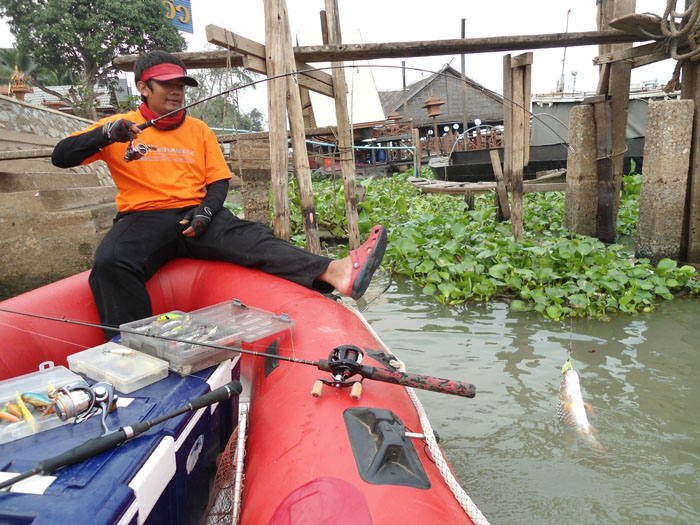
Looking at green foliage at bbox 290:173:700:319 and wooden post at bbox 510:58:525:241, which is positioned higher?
wooden post at bbox 510:58:525:241

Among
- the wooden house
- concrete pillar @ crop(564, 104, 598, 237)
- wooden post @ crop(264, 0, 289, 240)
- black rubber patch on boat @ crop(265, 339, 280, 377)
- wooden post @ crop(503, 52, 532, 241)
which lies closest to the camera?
black rubber patch on boat @ crop(265, 339, 280, 377)

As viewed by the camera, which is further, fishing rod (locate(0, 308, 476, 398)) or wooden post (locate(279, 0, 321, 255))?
wooden post (locate(279, 0, 321, 255))

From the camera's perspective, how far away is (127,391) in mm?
1296

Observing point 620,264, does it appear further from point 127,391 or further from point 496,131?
point 496,131

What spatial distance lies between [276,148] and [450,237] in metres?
2.42

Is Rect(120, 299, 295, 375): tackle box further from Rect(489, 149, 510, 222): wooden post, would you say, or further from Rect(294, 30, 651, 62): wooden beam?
Rect(489, 149, 510, 222): wooden post

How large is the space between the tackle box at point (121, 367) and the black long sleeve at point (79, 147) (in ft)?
4.14

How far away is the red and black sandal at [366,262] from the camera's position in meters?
2.29

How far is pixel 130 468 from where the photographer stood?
102 centimetres

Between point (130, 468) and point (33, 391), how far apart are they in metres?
0.43

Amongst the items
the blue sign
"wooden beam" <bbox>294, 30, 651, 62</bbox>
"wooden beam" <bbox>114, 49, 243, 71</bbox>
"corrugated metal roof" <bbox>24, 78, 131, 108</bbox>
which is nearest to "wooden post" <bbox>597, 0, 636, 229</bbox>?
"wooden beam" <bbox>294, 30, 651, 62</bbox>

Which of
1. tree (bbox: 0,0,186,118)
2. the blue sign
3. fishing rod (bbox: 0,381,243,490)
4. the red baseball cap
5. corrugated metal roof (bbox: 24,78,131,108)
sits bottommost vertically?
fishing rod (bbox: 0,381,243,490)

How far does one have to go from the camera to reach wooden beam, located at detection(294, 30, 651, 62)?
4.04 m

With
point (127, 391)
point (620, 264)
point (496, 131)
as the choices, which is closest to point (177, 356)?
point (127, 391)
